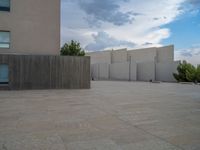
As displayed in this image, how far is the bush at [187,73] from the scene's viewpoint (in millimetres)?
25481

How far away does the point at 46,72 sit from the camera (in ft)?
49.7

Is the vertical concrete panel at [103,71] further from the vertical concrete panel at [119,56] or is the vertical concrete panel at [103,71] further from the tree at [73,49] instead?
the tree at [73,49]

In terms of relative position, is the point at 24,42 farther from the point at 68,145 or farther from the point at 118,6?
the point at 68,145

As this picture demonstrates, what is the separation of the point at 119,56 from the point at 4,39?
88.3 ft

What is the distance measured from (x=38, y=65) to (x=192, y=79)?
61.5 ft

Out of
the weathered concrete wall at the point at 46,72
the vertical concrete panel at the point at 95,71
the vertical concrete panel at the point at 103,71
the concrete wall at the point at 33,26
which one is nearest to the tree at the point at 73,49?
the vertical concrete panel at the point at 103,71

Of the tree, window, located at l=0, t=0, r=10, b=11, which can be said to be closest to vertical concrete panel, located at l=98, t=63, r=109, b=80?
the tree

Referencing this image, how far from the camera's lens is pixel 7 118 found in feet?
20.3

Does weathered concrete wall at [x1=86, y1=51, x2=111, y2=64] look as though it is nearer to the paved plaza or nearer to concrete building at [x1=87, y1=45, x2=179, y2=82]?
concrete building at [x1=87, y1=45, x2=179, y2=82]

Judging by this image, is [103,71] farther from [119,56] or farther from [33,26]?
[33,26]

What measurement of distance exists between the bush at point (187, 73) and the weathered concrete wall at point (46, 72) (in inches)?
574

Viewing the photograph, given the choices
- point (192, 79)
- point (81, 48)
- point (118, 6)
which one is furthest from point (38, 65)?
point (192, 79)

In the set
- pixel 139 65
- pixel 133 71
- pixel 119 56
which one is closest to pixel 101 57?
pixel 119 56

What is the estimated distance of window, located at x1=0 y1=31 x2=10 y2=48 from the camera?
49.9ft
